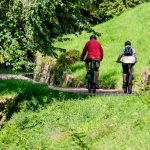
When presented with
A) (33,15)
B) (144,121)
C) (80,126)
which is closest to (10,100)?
(33,15)

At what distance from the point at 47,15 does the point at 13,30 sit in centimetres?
126

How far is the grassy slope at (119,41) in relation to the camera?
28.4m

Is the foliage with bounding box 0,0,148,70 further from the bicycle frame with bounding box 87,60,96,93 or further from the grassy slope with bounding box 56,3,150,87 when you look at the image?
the grassy slope with bounding box 56,3,150,87

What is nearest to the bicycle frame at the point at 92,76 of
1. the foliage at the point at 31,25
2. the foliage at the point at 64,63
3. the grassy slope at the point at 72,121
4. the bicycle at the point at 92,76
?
the bicycle at the point at 92,76

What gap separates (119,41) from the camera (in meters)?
33.4

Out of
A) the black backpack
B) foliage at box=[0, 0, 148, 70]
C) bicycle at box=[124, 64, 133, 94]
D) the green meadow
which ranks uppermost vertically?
foliage at box=[0, 0, 148, 70]

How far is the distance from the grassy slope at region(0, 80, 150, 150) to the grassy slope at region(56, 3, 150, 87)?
789 centimetres

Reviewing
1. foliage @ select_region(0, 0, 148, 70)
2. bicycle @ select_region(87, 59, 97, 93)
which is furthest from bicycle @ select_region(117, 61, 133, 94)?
foliage @ select_region(0, 0, 148, 70)

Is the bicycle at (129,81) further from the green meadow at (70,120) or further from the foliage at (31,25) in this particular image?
the foliage at (31,25)

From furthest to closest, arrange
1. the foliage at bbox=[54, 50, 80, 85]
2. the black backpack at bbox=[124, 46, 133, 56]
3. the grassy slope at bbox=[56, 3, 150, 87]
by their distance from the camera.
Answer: the foliage at bbox=[54, 50, 80, 85] → the grassy slope at bbox=[56, 3, 150, 87] → the black backpack at bbox=[124, 46, 133, 56]

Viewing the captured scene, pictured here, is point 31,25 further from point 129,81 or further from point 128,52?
point 129,81

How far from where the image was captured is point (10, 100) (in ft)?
66.5

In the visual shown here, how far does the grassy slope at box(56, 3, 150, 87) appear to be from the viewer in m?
28.4

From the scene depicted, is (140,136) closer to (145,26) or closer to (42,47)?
(42,47)
